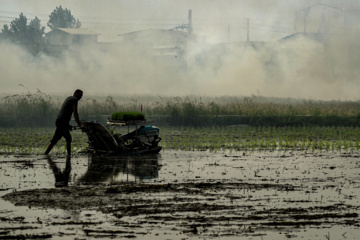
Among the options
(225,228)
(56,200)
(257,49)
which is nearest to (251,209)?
(225,228)

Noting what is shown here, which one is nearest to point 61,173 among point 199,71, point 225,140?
point 225,140

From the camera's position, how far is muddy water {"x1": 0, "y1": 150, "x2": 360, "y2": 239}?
7672 mm

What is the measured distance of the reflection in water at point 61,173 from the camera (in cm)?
1139

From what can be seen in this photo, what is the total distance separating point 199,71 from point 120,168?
50.1m

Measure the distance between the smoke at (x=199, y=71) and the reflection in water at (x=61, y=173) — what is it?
120 ft

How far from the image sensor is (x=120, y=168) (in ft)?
45.3

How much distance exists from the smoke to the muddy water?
3805cm

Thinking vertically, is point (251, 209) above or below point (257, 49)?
below

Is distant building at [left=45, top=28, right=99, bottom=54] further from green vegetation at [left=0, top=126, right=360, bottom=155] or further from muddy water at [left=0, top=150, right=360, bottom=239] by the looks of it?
muddy water at [left=0, top=150, right=360, bottom=239]

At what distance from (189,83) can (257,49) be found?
46.3ft

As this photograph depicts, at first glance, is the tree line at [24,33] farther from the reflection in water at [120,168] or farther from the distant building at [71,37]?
the reflection in water at [120,168]

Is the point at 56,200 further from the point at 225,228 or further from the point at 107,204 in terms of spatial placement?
the point at 225,228

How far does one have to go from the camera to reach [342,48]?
180ft

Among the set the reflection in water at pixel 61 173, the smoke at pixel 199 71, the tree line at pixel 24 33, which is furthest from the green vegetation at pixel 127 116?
the tree line at pixel 24 33
